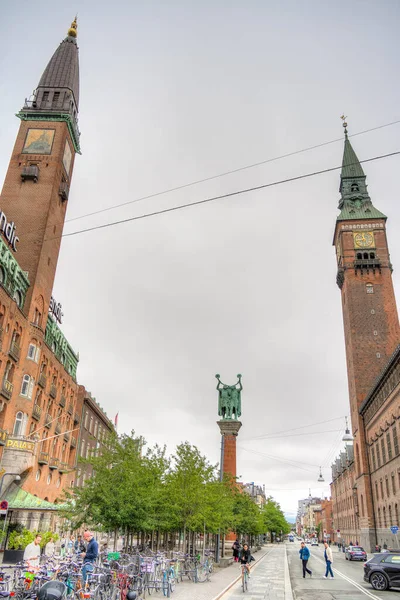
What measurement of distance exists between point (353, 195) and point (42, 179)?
5731 centimetres

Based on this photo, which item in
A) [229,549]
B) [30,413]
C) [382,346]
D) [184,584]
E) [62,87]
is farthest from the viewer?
[382,346]

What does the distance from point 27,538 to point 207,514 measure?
1123 centimetres

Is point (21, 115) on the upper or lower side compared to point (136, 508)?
upper

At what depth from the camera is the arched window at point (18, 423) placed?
34.1m

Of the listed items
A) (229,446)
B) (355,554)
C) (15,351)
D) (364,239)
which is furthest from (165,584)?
(364,239)

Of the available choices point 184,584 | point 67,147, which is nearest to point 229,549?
point 184,584

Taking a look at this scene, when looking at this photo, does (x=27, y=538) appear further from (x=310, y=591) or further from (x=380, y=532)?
(x=380, y=532)

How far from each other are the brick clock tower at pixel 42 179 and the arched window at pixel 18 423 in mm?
7583

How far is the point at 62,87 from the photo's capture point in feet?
168

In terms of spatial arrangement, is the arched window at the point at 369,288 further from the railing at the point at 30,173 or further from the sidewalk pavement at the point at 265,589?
the sidewalk pavement at the point at 265,589

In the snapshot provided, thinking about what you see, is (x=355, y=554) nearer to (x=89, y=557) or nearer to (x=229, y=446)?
(x=229, y=446)

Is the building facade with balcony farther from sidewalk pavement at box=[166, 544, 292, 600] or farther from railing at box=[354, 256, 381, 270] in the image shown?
railing at box=[354, 256, 381, 270]

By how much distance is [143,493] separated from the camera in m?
20.7

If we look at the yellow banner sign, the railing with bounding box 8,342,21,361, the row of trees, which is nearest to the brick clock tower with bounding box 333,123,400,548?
the row of trees
